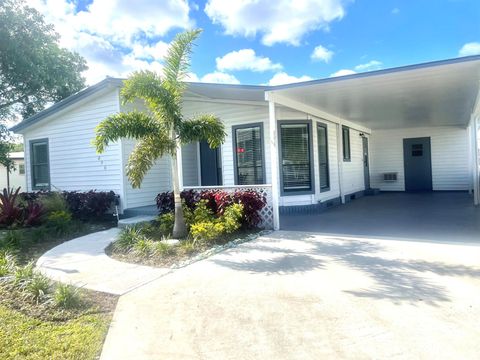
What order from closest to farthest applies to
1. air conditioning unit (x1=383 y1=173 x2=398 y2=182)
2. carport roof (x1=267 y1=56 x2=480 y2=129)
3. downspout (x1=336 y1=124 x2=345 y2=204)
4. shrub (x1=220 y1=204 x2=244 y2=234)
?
carport roof (x1=267 y1=56 x2=480 y2=129) → shrub (x1=220 y1=204 x2=244 y2=234) → downspout (x1=336 y1=124 x2=345 y2=204) → air conditioning unit (x1=383 y1=173 x2=398 y2=182)

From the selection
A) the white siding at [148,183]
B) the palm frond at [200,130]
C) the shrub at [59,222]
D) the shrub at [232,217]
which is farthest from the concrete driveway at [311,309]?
the white siding at [148,183]

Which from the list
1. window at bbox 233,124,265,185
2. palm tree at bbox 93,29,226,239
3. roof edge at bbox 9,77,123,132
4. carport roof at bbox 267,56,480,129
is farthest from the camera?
window at bbox 233,124,265,185

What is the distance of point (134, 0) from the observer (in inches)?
321

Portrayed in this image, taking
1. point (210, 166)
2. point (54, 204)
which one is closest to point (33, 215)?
point (54, 204)

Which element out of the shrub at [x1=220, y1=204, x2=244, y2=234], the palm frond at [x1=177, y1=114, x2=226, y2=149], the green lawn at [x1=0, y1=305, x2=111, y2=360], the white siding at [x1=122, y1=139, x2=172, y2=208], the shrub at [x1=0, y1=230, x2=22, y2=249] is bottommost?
the green lawn at [x1=0, y1=305, x2=111, y2=360]

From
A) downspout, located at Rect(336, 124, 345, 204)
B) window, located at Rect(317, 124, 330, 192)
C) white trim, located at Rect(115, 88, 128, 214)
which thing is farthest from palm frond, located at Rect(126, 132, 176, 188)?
downspout, located at Rect(336, 124, 345, 204)

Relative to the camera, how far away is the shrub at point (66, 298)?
365cm

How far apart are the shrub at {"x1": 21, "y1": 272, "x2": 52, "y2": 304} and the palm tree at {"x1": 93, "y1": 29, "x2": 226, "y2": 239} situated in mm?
2796

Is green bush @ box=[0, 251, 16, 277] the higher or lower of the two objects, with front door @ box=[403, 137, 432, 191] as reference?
lower

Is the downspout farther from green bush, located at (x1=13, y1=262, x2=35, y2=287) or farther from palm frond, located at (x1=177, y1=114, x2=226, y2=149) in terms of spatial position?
green bush, located at (x1=13, y1=262, x2=35, y2=287)

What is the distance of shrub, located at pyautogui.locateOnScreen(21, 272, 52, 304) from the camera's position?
151 inches

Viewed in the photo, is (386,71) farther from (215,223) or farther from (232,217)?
(215,223)

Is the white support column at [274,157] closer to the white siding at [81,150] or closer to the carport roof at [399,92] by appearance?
the carport roof at [399,92]

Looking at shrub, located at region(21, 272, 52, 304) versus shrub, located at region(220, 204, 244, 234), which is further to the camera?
shrub, located at region(220, 204, 244, 234)
